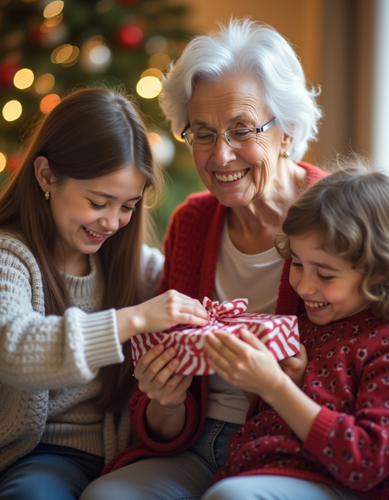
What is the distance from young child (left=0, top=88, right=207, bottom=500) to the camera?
4.85 feet

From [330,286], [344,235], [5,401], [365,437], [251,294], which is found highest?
[344,235]

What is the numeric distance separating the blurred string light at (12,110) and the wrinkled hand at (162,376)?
174 centimetres

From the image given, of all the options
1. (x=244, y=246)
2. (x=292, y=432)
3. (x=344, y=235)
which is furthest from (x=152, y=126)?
(x=292, y=432)

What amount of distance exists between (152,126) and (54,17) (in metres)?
0.67

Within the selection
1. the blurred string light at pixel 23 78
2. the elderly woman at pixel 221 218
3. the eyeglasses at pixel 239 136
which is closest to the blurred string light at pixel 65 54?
the blurred string light at pixel 23 78

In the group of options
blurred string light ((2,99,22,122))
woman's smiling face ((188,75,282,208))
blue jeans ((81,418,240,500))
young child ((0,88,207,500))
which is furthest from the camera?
blurred string light ((2,99,22,122))

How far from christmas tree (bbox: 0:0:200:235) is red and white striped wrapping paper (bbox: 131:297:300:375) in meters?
1.38

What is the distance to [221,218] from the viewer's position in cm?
180

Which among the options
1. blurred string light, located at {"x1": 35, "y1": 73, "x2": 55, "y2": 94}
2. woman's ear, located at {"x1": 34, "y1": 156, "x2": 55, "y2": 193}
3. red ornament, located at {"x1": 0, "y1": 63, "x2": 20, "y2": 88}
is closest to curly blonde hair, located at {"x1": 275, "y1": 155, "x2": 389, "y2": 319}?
woman's ear, located at {"x1": 34, "y1": 156, "x2": 55, "y2": 193}

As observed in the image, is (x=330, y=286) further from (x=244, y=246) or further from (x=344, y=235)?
(x=244, y=246)

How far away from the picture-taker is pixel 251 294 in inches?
66.2

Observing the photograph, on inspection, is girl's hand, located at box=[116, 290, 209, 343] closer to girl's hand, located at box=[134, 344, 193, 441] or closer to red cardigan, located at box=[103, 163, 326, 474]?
girl's hand, located at box=[134, 344, 193, 441]

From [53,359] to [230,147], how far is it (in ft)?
2.46

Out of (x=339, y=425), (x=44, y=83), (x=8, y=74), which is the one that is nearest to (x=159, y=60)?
(x=44, y=83)
